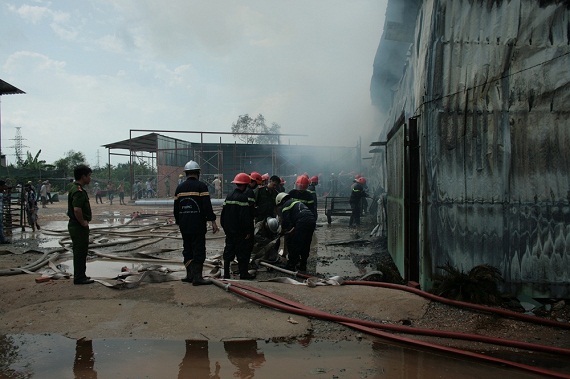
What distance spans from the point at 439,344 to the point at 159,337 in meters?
2.64

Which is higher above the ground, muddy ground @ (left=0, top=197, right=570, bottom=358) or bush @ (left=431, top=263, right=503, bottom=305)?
bush @ (left=431, top=263, right=503, bottom=305)

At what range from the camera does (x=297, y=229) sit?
7230 millimetres

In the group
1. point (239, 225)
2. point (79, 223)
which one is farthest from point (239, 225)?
point (79, 223)

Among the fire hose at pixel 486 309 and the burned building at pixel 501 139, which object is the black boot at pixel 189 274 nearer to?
the fire hose at pixel 486 309

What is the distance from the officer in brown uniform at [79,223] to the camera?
236 inches

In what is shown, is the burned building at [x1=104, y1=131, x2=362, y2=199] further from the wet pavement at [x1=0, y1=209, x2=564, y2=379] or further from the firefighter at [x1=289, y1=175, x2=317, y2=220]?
the wet pavement at [x1=0, y1=209, x2=564, y2=379]

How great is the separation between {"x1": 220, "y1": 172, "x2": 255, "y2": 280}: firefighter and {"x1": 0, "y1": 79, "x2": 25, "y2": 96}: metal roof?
14.3 m

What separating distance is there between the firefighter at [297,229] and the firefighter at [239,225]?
0.83 meters

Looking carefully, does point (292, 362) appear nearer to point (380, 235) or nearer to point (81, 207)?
A: point (81, 207)

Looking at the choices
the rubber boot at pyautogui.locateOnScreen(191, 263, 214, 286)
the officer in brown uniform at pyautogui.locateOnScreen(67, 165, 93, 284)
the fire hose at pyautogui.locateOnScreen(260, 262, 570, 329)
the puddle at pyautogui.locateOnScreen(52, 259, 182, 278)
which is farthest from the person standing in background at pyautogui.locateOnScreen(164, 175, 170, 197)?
the fire hose at pyautogui.locateOnScreen(260, 262, 570, 329)

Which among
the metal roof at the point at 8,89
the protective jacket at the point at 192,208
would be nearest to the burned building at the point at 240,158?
the metal roof at the point at 8,89

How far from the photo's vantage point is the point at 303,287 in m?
5.89

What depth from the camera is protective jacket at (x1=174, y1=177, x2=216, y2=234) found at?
6078mm

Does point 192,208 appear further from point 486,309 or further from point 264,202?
point 486,309
